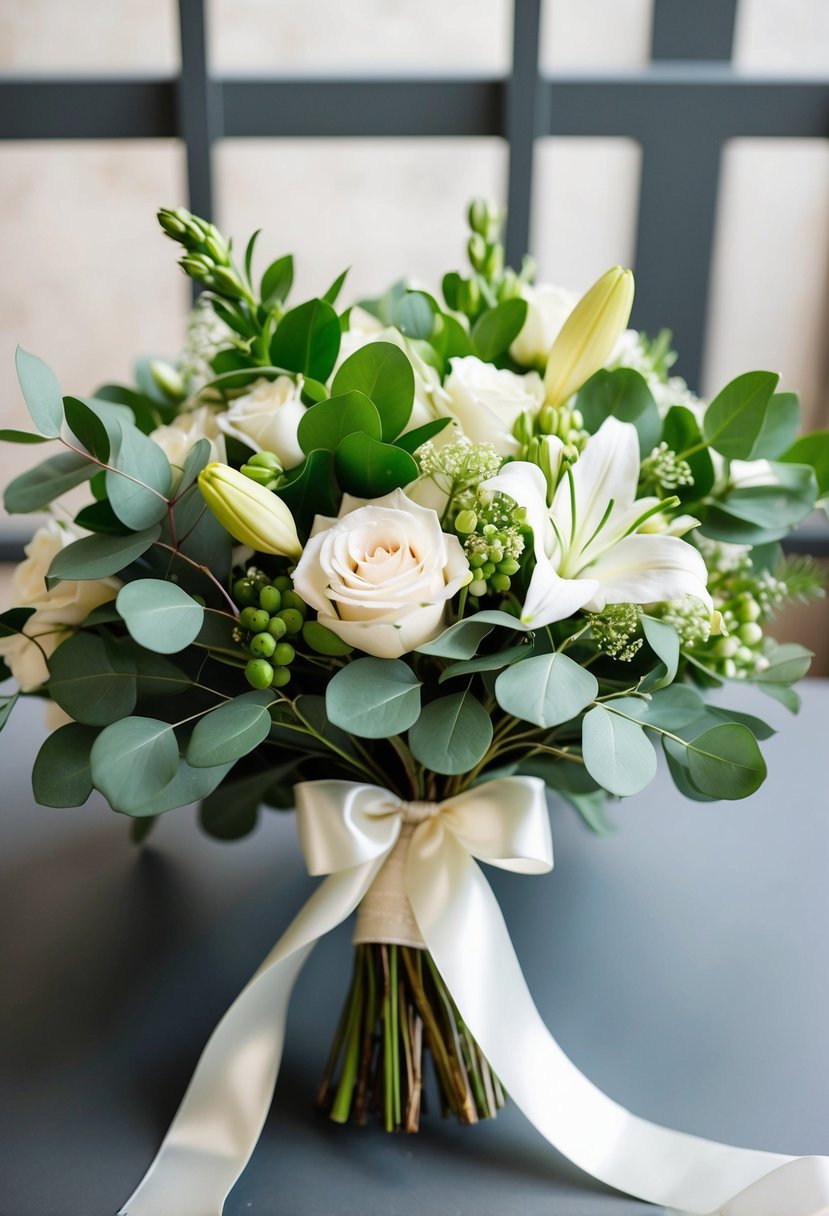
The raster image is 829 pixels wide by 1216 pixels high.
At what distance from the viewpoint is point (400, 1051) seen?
2.23 feet

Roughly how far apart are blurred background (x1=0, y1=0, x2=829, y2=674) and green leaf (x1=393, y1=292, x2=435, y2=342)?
111cm

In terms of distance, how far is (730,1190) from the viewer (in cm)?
61

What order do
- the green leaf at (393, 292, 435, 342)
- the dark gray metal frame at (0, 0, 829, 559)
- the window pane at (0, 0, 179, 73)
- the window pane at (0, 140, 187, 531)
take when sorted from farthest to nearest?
the window pane at (0, 140, 187, 531), the window pane at (0, 0, 179, 73), the dark gray metal frame at (0, 0, 829, 559), the green leaf at (393, 292, 435, 342)

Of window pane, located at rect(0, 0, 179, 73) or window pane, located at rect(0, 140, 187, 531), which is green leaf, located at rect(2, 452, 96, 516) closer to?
window pane, located at rect(0, 140, 187, 531)

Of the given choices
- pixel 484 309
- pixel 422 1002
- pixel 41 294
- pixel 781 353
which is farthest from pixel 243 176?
pixel 422 1002

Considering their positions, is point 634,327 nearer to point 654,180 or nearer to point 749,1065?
point 654,180

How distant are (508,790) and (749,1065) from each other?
0.26m

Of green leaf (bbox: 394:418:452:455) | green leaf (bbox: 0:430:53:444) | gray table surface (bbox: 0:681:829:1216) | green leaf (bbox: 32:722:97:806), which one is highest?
green leaf (bbox: 394:418:452:455)

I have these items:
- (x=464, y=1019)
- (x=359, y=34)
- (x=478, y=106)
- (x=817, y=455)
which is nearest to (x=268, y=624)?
(x=464, y=1019)

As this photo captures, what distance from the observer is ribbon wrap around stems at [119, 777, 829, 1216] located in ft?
2.04

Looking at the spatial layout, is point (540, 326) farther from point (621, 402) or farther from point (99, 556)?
point (99, 556)

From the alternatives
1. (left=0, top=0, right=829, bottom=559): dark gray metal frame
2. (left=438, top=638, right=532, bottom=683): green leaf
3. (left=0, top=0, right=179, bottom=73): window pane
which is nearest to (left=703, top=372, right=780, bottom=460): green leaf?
(left=438, top=638, right=532, bottom=683): green leaf

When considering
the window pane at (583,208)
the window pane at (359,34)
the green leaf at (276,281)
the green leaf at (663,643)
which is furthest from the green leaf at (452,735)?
the window pane at (359,34)

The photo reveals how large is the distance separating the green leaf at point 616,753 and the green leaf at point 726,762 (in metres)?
0.04
